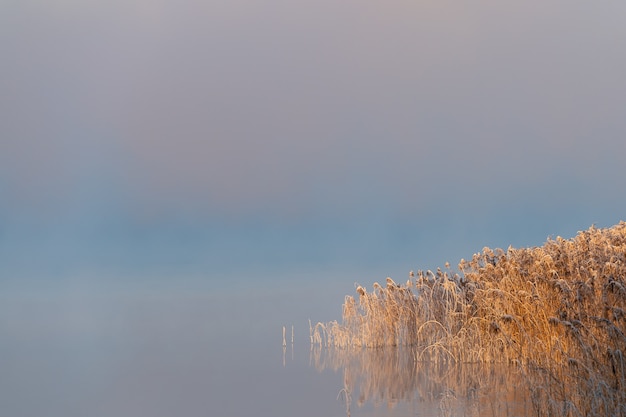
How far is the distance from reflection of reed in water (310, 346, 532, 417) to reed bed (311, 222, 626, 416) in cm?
37

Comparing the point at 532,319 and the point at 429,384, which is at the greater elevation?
the point at 532,319

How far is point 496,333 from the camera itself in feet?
44.9

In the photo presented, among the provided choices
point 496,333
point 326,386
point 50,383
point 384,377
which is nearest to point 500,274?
point 496,333

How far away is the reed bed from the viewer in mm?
8914

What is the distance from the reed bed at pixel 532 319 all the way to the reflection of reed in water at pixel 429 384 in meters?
0.37

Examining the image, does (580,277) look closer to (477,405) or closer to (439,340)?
(477,405)

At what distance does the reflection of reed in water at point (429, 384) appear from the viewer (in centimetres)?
1007

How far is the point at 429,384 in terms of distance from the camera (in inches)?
475

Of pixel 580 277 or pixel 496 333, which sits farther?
pixel 496 333

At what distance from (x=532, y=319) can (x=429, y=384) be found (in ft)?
7.15

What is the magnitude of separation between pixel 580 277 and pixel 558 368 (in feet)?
6.26

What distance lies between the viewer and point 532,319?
12.6 m

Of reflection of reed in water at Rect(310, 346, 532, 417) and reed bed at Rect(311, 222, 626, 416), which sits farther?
reflection of reed in water at Rect(310, 346, 532, 417)

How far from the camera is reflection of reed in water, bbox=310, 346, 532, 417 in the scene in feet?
33.0
